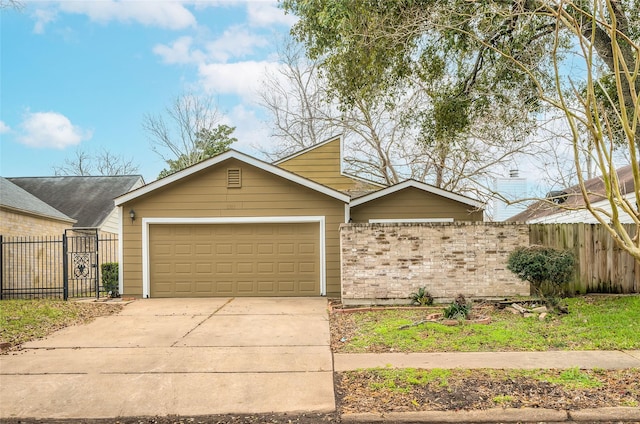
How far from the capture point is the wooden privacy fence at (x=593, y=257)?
1004 cm

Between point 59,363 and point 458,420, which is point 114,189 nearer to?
point 59,363

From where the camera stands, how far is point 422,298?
9.69m

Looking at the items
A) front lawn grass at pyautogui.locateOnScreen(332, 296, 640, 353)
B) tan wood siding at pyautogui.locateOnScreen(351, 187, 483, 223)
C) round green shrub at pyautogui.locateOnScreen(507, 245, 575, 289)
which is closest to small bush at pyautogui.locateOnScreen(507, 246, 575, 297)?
round green shrub at pyautogui.locateOnScreen(507, 245, 575, 289)

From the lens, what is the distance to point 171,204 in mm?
12047

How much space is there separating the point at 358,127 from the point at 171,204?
34.8ft

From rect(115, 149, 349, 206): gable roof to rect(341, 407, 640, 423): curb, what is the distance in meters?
8.07

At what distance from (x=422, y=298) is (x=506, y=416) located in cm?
567

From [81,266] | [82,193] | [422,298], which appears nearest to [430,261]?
[422,298]

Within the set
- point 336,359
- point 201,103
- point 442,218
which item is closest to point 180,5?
point 442,218

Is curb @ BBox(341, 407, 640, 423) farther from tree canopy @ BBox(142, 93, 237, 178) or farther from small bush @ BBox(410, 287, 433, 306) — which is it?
tree canopy @ BBox(142, 93, 237, 178)

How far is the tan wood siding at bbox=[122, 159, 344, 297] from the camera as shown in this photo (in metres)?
12.0

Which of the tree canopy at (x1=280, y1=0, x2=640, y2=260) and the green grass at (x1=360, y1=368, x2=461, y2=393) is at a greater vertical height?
the tree canopy at (x1=280, y1=0, x2=640, y2=260)

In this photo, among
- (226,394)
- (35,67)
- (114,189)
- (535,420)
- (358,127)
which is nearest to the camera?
(535,420)

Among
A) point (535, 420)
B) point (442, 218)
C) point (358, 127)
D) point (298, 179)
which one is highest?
point (358, 127)
